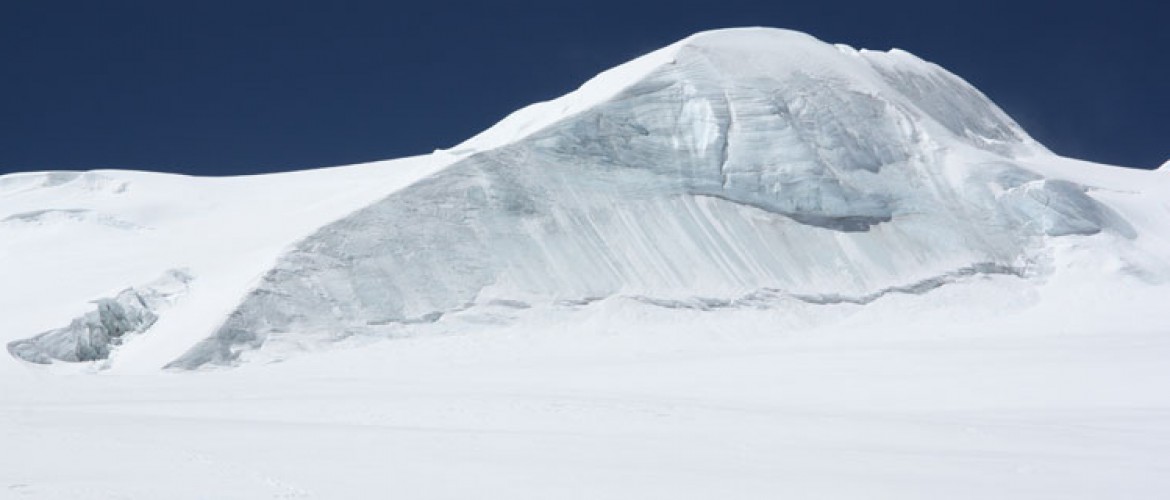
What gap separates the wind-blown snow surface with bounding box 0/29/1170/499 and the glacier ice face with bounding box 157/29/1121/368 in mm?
94

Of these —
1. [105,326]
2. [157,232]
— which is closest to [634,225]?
[105,326]

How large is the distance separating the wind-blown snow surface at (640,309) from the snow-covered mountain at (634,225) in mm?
109

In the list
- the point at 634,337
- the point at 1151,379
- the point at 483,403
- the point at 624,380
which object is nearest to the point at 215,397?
the point at 483,403

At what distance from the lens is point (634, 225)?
34.2 meters

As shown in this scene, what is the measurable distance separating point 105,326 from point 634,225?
14.0 metres

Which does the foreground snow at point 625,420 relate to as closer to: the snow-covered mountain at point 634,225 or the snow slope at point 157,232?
the snow-covered mountain at point 634,225

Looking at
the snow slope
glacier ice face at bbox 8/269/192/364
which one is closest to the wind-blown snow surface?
glacier ice face at bbox 8/269/192/364

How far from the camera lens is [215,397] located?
2045 centimetres

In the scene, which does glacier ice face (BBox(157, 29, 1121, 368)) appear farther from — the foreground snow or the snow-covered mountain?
the foreground snow

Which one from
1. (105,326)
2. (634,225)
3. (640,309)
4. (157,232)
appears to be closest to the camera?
(105,326)

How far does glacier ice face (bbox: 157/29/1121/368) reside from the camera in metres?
31.0

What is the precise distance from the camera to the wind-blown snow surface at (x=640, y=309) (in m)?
13.3

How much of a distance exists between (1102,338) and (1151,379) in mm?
5717

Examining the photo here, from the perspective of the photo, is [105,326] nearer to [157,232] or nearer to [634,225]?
[157,232]
